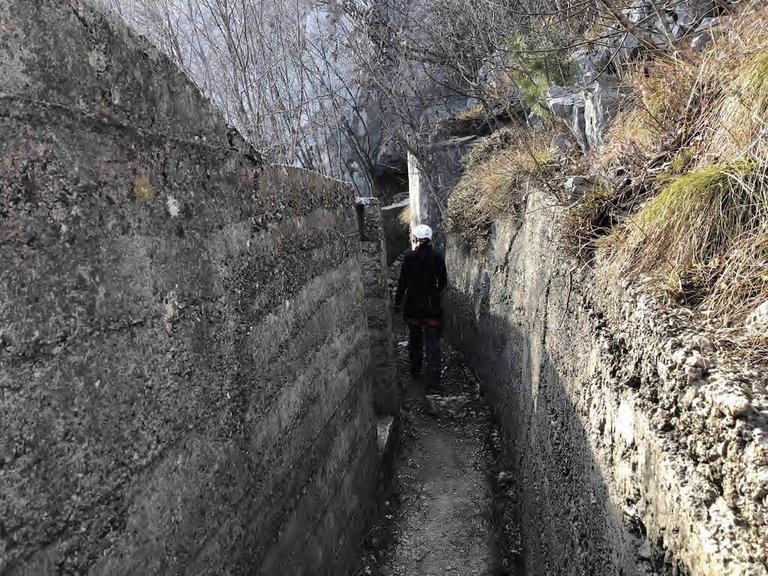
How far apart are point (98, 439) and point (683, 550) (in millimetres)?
1575

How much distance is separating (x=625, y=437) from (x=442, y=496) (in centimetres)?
311

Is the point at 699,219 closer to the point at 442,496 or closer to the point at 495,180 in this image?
the point at 442,496

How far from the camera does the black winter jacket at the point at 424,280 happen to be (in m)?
6.27

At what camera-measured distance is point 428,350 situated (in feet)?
20.9

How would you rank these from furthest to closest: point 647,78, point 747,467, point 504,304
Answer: point 504,304, point 647,78, point 747,467

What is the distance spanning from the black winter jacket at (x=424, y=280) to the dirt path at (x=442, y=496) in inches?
Result: 39.0

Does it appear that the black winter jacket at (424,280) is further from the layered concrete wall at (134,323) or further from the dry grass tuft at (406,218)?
the dry grass tuft at (406,218)

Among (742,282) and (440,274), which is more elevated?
(742,282)

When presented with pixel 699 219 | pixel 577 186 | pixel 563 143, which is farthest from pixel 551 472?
A: pixel 563 143

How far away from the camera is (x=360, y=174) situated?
1504cm

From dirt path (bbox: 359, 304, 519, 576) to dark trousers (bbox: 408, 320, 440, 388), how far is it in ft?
0.61

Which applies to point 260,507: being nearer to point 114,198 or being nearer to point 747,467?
point 114,198

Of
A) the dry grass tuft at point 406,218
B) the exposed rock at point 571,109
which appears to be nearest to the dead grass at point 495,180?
the exposed rock at point 571,109

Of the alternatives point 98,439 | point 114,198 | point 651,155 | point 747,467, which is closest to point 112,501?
point 98,439
